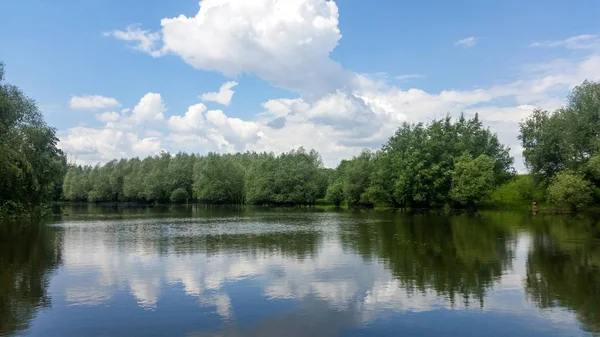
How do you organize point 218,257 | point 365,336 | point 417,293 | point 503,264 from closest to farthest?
1. point 365,336
2. point 417,293
3. point 503,264
4. point 218,257

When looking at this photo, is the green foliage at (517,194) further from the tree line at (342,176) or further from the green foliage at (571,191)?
the green foliage at (571,191)

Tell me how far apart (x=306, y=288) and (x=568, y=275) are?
11.7 meters

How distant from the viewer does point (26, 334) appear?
43.9ft

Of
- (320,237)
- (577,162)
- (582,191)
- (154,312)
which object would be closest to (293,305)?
(154,312)

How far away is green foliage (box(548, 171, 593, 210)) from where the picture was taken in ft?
205

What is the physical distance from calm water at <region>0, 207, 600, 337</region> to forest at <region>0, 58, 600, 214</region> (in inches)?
648

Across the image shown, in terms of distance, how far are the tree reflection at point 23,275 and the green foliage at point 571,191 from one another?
199 feet

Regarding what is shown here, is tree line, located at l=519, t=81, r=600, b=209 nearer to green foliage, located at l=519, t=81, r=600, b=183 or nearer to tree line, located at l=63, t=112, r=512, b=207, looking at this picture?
green foliage, located at l=519, t=81, r=600, b=183

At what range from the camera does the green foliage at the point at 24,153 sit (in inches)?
1580

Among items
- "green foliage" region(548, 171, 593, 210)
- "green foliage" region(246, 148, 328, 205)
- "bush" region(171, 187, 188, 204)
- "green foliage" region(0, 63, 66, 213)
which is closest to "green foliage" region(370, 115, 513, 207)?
"green foliage" region(548, 171, 593, 210)

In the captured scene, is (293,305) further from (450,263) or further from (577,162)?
(577,162)

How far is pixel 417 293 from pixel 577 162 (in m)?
61.1

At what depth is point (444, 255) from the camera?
89.4 feet

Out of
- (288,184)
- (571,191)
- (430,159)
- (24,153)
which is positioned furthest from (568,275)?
(288,184)
